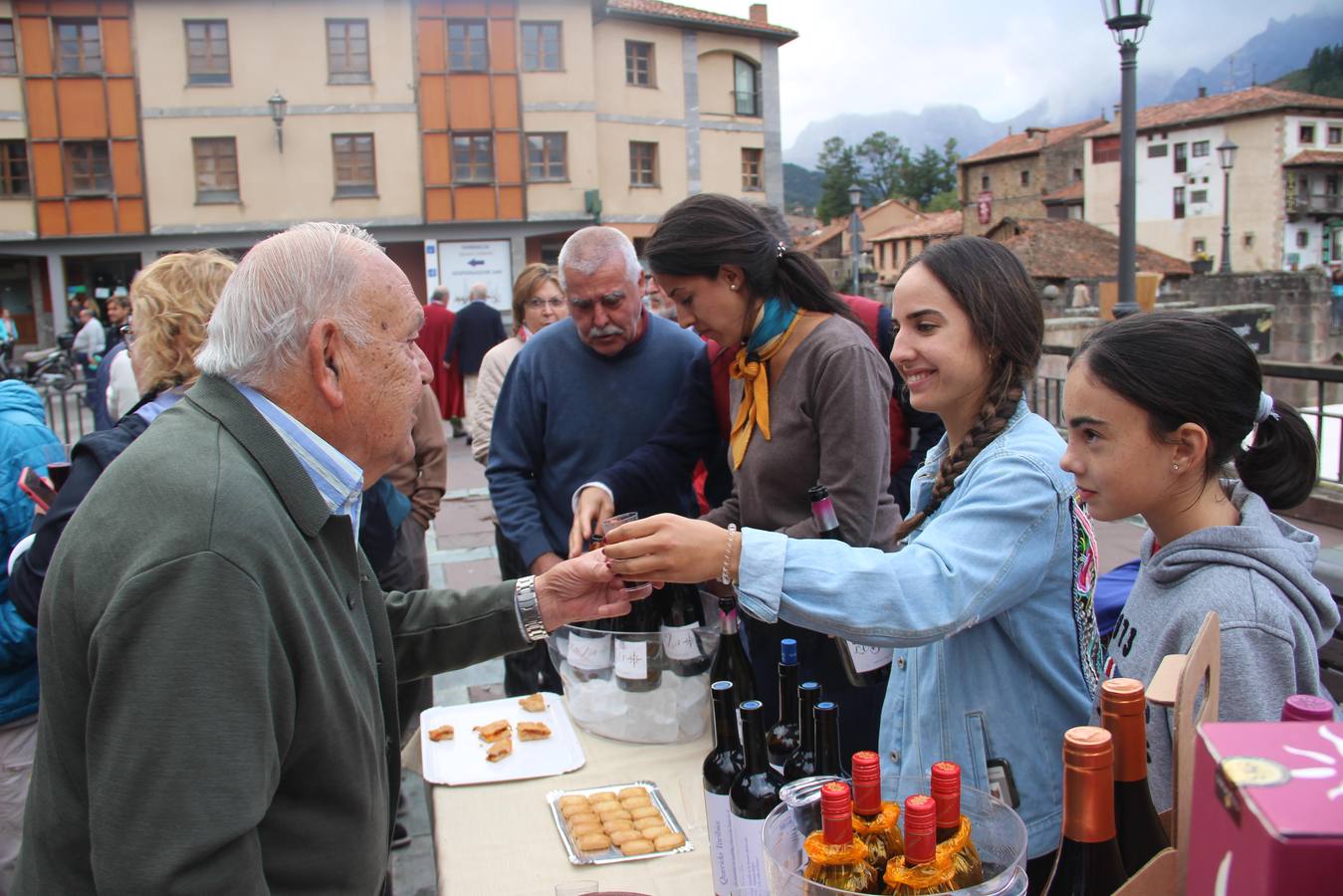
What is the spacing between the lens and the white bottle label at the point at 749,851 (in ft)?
4.99

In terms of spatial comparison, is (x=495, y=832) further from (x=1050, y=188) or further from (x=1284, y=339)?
(x=1050, y=188)

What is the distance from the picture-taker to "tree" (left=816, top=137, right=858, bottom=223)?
3381 inches

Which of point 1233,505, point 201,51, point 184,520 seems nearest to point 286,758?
point 184,520

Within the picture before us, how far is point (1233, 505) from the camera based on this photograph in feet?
5.47

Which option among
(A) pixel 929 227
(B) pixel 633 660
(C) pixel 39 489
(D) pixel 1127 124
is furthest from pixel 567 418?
(A) pixel 929 227

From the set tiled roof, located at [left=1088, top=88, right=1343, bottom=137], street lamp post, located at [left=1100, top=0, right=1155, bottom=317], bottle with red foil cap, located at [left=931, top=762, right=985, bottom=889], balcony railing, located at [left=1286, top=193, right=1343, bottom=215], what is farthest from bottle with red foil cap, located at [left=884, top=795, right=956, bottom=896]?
balcony railing, located at [left=1286, top=193, right=1343, bottom=215]

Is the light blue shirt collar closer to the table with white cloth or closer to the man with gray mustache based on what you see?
the table with white cloth

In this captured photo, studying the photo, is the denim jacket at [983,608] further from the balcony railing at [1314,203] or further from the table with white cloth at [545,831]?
the balcony railing at [1314,203]

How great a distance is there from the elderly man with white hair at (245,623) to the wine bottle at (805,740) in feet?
2.31

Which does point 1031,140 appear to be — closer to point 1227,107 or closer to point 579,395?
point 1227,107

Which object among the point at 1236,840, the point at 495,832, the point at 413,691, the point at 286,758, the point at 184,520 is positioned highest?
the point at 184,520

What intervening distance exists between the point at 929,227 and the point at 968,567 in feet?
204

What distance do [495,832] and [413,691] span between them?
1.92m

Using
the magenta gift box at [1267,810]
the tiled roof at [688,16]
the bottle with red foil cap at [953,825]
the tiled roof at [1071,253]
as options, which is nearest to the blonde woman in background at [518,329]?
the bottle with red foil cap at [953,825]
